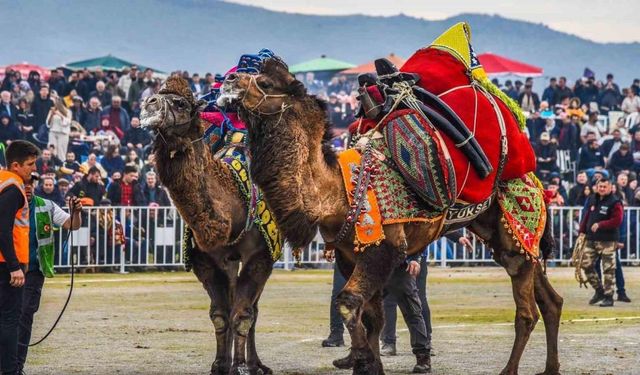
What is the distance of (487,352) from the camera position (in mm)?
15188

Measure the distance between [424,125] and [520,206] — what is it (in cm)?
158

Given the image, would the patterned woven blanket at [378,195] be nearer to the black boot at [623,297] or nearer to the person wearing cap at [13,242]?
the person wearing cap at [13,242]

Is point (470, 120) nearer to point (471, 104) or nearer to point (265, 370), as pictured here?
point (471, 104)

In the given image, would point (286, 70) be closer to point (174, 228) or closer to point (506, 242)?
point (506, 242)

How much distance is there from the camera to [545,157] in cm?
3509

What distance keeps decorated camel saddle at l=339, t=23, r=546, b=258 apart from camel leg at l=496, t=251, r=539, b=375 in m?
0.15

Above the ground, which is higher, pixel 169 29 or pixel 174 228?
pixel 169 29

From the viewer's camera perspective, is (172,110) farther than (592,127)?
No

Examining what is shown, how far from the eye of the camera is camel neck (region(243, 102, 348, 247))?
11.6 m

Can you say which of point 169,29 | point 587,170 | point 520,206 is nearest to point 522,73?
point 587,170

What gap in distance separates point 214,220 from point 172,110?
102 cm

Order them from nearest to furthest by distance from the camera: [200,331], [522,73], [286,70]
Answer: [286,70]
[200,331]
[522,73]

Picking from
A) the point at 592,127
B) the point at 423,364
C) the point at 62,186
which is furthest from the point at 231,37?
the point at 423,364

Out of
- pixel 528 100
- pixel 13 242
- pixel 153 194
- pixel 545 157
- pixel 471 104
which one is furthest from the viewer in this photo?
pixel 528 100
